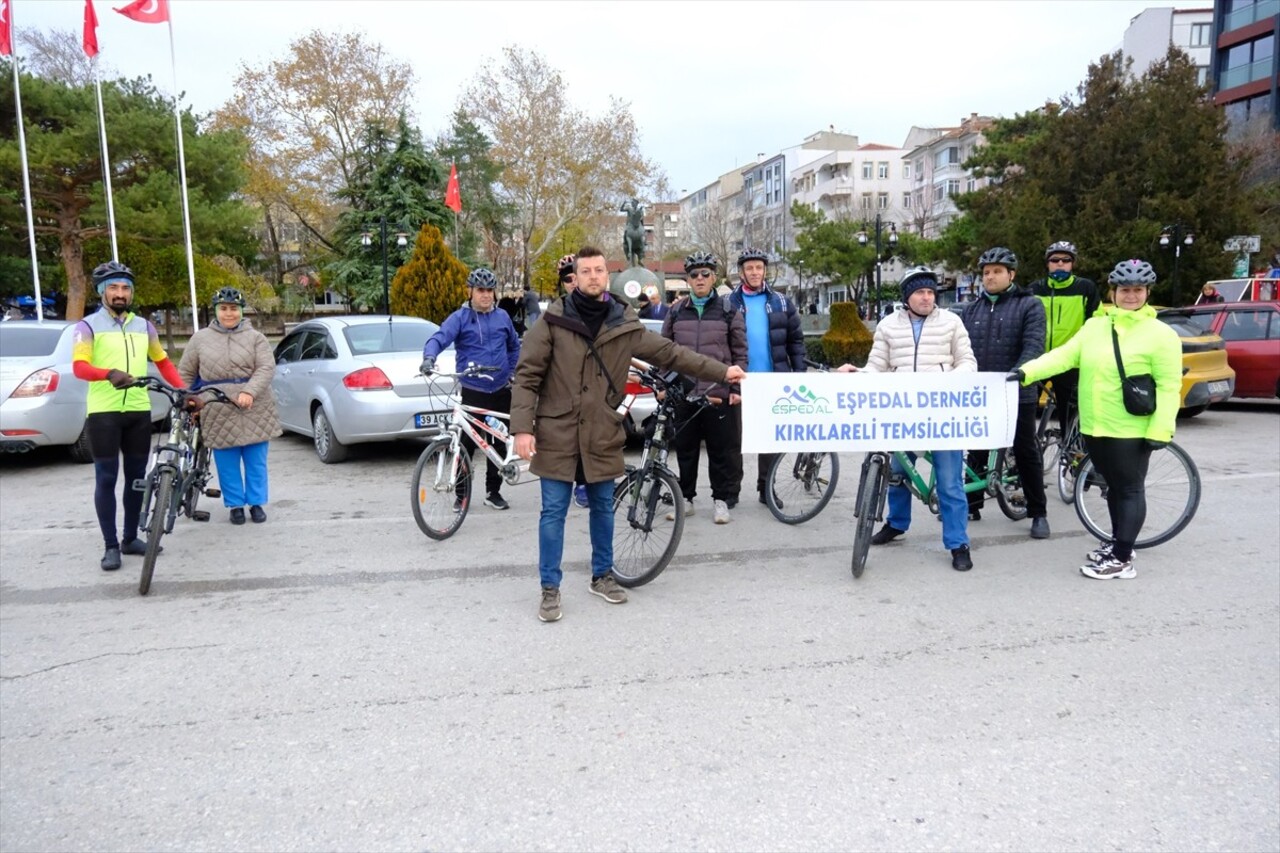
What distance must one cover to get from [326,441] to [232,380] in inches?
113

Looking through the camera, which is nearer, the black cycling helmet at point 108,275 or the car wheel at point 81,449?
the black cycling helmet at point 108,275

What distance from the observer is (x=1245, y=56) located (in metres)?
43.7

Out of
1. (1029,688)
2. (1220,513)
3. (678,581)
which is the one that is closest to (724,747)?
(1029,688)

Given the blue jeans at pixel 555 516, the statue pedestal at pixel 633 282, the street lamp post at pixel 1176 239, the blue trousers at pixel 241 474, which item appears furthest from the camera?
the street lamp post at pixel 1176 239

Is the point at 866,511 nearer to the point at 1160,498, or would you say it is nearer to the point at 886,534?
the point at 886,534

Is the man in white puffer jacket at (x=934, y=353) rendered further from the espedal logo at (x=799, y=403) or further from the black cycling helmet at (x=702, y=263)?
the black cycling helmet at (x=702, y=263)

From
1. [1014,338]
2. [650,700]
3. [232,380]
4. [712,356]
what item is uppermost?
[1014,338]

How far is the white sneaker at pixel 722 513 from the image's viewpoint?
274 inches

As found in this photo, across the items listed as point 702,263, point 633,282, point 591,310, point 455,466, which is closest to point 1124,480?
point 702,263

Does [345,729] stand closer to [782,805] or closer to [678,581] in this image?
[782,805]

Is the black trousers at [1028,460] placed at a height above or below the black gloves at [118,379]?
below

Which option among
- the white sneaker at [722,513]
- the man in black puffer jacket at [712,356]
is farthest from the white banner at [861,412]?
the white sneaker at [722,513]

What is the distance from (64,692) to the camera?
4000mm

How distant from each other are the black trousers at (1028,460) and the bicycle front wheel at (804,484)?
3.38 feet
